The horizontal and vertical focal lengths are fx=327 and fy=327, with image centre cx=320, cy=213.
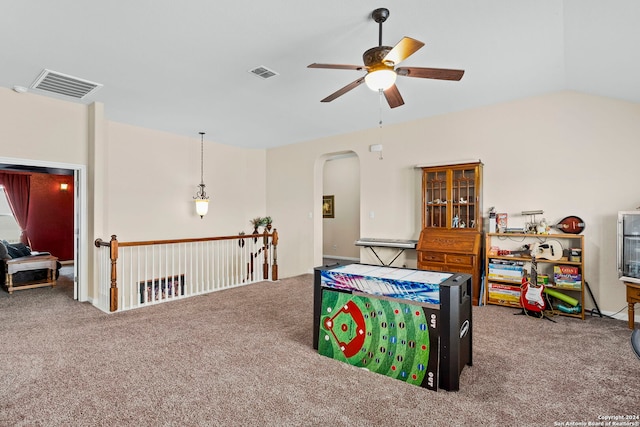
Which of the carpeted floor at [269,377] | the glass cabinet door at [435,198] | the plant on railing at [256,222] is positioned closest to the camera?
the carpeted floor at [269,377]

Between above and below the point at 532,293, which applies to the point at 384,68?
above

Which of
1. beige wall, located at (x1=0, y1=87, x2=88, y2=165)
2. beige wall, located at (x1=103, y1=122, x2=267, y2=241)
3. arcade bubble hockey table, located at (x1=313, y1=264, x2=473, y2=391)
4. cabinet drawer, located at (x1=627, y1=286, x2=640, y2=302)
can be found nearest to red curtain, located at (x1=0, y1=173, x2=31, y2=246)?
beige wall, located at (x1=103, y1=122, x2=267, y2=241)

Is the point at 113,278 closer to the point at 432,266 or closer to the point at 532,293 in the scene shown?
the point at 432,266

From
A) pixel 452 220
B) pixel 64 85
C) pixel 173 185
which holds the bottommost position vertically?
pixel 452 220

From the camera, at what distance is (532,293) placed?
12.8 ft

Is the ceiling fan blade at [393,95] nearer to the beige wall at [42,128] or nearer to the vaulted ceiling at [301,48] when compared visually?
the vaulted ceiling at [301,48]

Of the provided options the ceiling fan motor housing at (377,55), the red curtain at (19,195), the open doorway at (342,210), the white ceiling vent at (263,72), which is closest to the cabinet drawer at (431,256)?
the ceiling fan motor housing at (377,55)

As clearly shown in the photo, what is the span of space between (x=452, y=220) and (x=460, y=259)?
1.92 feet

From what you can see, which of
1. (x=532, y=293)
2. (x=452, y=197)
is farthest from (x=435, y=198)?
(x=532, y=293)

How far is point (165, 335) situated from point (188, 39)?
289cm

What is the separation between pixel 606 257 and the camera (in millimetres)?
3938

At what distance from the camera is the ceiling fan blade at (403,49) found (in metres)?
2.16

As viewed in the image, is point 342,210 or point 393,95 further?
point 342,210

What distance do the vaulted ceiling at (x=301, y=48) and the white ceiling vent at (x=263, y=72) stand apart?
0.20 ft
